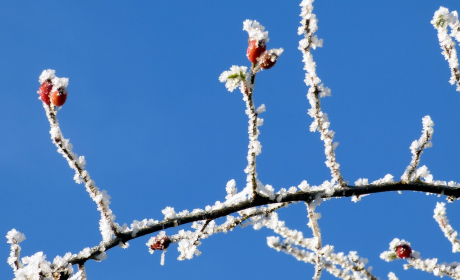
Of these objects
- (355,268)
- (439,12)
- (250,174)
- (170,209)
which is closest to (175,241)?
(170,209)

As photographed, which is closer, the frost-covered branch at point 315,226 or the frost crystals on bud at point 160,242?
the frost-covered branch at point 315,226

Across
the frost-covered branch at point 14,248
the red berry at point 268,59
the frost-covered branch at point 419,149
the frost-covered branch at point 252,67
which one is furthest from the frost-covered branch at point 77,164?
the frost-covered branch at point 419,149

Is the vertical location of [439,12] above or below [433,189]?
above

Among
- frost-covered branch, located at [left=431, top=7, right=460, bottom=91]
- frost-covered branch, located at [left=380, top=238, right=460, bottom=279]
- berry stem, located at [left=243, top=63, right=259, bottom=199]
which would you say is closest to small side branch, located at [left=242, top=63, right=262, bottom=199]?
berry stem, located at [left=243, top=63, right=259, bottom=199]

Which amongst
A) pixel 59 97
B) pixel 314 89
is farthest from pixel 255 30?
pixel 59 97

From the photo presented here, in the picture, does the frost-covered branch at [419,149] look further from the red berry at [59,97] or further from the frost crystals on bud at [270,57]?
the red berry at [59,97]

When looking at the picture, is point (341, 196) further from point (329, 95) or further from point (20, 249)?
point (20, 249)
